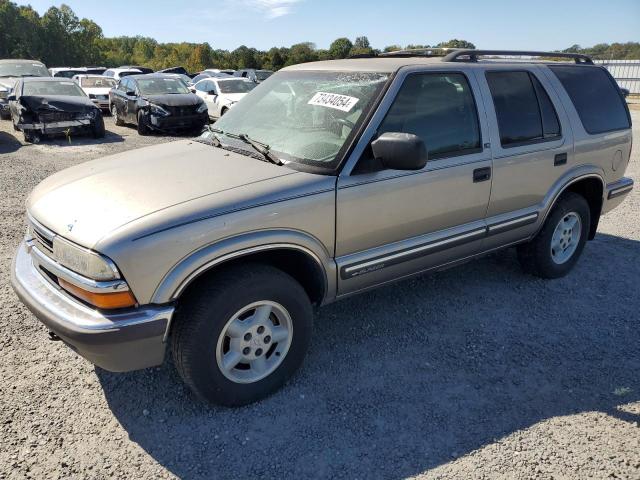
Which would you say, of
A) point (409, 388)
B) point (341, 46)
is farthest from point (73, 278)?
point (341, 46)

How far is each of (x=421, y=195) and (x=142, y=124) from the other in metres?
11.4

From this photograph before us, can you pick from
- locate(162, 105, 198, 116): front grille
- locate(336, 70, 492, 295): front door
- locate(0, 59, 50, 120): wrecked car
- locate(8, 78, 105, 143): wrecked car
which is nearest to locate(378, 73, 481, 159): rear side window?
locate(336, 70, 492, 295): front door

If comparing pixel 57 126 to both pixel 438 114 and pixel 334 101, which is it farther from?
pixel 438 114

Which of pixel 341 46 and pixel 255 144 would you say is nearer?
pixel 255 144

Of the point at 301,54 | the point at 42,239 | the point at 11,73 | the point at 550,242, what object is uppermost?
the point at 301,54

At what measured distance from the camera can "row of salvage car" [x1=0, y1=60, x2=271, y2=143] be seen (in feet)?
37.6

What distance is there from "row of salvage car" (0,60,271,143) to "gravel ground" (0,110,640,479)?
302 inches

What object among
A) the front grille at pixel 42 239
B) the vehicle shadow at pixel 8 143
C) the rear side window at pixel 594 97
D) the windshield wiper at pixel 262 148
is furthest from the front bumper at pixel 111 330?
the vehicle shadow at pixel 8 143

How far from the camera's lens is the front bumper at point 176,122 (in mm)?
12617

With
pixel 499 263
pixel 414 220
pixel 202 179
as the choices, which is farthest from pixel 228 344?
pixel 499 263

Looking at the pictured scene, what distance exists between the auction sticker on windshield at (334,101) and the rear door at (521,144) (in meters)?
1.12

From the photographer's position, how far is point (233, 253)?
260cm

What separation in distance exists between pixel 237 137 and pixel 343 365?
69.1 inches

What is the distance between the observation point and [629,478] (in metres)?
2.43
